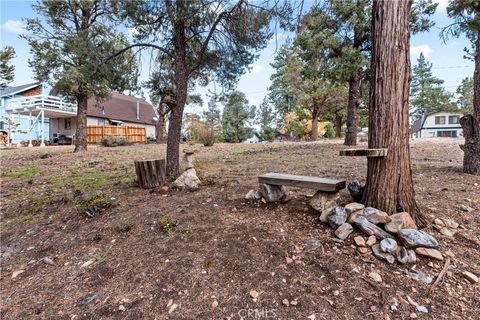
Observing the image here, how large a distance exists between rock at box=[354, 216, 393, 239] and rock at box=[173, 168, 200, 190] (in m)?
2.46

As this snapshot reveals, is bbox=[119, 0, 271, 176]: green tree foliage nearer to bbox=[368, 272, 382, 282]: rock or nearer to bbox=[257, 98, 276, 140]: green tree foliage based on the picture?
bbox=[368, 272, 382, 282]: rock

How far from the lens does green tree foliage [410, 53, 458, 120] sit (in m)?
35.8

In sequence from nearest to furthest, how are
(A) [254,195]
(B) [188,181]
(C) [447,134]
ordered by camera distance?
(A) [254,195] → (B) [188,181] → (C) [447,134]

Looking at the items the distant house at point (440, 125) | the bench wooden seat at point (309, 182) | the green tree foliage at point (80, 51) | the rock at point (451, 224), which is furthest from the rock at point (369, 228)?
the distant house at point (440, 125)

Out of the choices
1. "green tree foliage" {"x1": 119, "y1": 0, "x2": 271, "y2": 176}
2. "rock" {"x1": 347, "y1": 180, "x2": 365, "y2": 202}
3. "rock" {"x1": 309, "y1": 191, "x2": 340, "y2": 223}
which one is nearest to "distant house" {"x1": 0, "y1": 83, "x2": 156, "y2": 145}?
"green tree foliage" {"x1": 119, "y1": 0, "x2": 271, "y2": 176}

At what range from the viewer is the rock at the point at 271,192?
123 inches

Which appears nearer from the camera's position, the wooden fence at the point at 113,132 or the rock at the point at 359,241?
the rock at the point at 359,241

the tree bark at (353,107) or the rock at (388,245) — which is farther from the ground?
the tree bark at (353,107)

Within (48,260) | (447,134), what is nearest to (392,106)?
(48,260)

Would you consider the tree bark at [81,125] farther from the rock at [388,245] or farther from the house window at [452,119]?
the house window at [452,119]

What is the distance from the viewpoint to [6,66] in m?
16.3

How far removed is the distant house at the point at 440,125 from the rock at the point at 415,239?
35.8m

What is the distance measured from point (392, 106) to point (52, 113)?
71.7ft

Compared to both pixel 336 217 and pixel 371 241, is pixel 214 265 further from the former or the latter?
pixel 371 241
